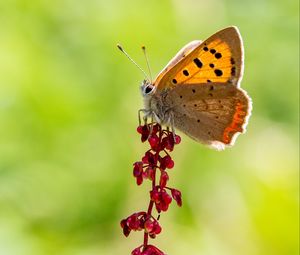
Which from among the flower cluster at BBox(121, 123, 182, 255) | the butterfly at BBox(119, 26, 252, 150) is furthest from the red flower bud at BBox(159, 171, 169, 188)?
the butterfly at BBox(119, 26, 252, 150)

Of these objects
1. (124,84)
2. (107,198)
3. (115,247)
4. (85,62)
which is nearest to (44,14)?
(85,62)

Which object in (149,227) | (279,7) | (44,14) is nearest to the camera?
(149,227)

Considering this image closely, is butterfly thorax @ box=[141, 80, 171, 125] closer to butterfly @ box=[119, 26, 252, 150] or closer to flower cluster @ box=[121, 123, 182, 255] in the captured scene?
butterfly @ box=[119, 26, 252, 150]

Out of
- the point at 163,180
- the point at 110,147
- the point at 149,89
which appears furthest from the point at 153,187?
the point at 110,147

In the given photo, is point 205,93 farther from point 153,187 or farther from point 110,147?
point 110,147

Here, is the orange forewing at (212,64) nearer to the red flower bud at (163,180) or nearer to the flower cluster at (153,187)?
the flower cluster at (153,187)

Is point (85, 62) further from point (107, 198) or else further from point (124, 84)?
point (107, 198)
